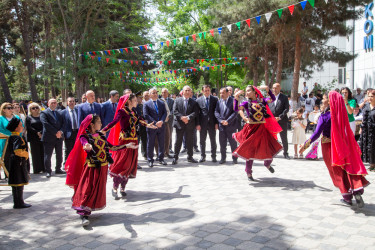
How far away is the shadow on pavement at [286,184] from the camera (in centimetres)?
670

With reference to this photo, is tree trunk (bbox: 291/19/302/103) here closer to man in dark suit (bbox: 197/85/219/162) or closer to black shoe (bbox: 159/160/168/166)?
man in dark suit (bbox: 197/85/219/162)

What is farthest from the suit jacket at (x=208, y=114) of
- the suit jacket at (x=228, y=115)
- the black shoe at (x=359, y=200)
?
the black shoe at (x=359, y=200)

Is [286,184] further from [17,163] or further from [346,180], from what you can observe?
[17,163]

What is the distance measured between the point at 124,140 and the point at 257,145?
8.95 ft

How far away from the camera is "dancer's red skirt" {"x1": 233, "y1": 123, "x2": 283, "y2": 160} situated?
7.22 metres

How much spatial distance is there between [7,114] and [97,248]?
4.17 m

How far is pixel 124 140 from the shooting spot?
6.66 meters

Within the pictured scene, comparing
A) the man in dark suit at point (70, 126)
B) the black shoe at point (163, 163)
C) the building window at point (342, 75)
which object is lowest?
the black shoe at point (163, 163)

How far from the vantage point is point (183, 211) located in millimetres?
5480

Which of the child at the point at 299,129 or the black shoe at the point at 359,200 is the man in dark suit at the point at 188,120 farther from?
the black shoe at the point at 359,200

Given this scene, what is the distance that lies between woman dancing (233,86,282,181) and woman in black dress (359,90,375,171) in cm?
255

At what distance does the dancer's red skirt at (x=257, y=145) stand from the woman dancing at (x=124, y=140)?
85.2 inches

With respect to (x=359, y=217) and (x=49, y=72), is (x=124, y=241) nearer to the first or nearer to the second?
(x=359, y=217)

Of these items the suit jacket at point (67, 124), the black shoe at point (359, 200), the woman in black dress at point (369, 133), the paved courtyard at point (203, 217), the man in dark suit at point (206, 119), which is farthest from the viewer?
the man in dark suit at point (206, 119)
